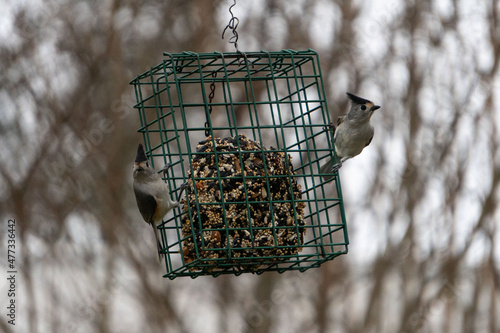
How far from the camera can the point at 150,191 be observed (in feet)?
20.5

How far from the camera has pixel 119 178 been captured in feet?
34.7

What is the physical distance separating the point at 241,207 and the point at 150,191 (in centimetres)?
85

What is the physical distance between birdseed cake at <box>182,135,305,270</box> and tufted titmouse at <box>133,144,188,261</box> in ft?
0.72

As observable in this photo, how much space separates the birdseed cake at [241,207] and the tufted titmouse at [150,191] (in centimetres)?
22

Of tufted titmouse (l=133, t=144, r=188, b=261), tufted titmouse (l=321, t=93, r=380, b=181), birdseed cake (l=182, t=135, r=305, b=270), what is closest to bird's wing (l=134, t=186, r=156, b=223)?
tufted titmouse (l=133, t=144, r=188, b=261)

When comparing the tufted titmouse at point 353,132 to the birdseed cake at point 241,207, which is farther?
the tufted titmouse at point 353,132

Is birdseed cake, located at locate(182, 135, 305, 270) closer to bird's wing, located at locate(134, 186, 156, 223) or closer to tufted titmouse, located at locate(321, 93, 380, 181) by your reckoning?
bird's wing, located at locate(134, 186, 156, 223)

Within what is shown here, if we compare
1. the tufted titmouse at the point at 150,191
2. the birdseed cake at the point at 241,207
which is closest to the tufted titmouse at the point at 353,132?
the birdseed cake at the point at 241,207

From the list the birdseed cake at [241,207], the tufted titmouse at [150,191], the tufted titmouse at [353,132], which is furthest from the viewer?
the tufted titmouse at [353,132]

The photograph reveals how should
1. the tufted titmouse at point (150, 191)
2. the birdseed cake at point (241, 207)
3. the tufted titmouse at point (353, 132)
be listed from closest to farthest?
the birdseed cake at point (241, 207)
the tufted titmouse at point (150, 191)
the tufted titmouse at point (353, 132)

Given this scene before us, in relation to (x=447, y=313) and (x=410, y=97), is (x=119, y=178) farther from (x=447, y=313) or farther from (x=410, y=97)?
(x=447, y=313)

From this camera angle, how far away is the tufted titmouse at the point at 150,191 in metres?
6.18

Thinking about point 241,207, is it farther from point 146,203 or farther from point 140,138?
point 140,138

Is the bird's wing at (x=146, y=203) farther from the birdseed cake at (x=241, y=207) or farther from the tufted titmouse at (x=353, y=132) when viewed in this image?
the tufted titmouse at (x=353, y=132)
